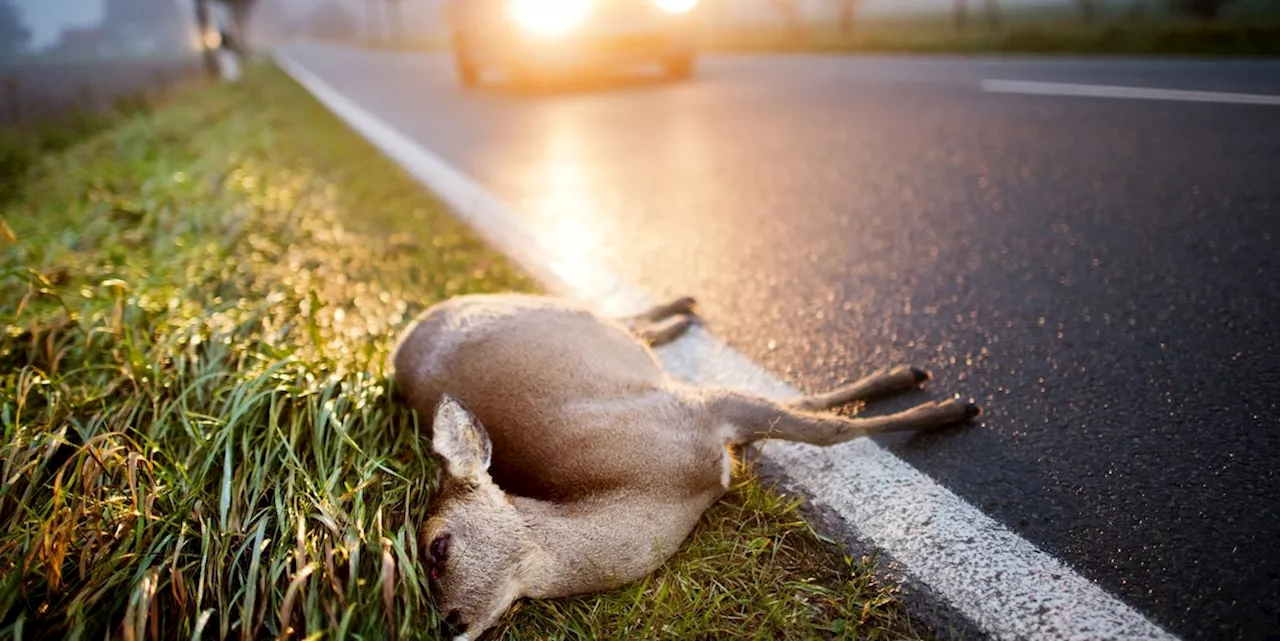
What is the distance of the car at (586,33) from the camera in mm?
11133

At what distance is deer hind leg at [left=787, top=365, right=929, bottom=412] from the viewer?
8.57ft

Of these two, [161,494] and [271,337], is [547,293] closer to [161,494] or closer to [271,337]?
[271,337]

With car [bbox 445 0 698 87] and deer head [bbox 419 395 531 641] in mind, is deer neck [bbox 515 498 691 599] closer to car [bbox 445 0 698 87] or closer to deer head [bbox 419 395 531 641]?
deer head [bbox 419 395 531 641]

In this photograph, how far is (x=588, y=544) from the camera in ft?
6.45

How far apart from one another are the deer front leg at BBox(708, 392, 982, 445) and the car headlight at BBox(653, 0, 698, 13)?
10.1 m

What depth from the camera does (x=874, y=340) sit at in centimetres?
301

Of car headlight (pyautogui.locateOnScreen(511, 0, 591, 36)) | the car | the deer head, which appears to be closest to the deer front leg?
the deer head

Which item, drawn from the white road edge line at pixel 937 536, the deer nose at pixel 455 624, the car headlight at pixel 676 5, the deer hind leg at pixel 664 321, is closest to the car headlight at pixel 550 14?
the car headlight at pixel 676 5

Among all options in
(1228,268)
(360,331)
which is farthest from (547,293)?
(1228,268)

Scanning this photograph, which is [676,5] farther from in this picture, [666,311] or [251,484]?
[251,484]

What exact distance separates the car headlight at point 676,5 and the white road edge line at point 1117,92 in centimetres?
437

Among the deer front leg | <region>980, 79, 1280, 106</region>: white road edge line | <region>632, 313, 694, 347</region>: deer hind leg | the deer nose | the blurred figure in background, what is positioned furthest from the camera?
the blurred figure in background

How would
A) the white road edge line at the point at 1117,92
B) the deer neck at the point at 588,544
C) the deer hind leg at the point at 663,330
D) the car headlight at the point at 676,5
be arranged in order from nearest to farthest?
the deer neck at the point at 588,544 → the deer hind leg at the point at 663,330 → the white road edge line at the point at 1117,92 → the car headlight at the point at 676,5

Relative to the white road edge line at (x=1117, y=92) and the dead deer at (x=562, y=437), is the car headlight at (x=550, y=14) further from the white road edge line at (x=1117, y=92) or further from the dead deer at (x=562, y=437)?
the dead deer at (x=562, y=437)
